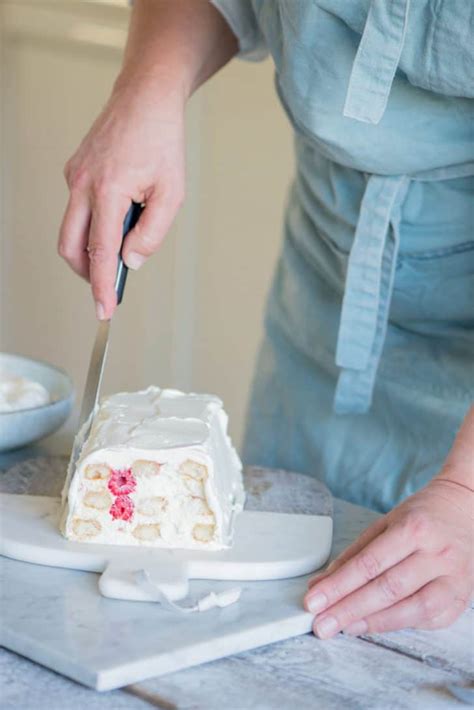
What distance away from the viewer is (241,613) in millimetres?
958

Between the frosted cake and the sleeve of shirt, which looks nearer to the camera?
the frosted cake

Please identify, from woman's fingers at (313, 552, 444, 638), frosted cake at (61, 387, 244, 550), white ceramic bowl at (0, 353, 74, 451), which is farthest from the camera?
white ceramic bowl at (0, 353, 74, 451)

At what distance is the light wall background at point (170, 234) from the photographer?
103 inches

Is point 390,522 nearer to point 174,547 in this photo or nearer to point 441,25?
point 174,547

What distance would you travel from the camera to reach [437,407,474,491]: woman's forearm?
3.32 feet

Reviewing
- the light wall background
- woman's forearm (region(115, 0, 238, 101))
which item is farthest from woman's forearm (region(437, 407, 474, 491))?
the light wall background

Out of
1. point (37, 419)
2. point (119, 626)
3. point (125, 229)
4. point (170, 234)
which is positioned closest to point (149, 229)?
point (125, 229)

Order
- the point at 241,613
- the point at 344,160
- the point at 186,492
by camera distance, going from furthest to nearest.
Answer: the point at 344,160, the point at 186,492, the point at 241,613

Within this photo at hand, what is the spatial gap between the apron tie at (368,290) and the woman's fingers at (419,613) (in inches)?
16.6

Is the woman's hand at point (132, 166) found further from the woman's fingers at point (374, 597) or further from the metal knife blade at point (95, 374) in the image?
the woman's fingers at point (374, 597)

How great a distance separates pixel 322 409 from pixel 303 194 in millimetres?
255

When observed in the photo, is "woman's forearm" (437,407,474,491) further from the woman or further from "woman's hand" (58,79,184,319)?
"woman's hand" (58,79,184,319)

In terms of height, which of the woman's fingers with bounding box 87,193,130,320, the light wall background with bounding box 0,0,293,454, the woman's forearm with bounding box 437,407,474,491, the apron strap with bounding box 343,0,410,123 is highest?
the apron strap with bounding box 343,0,410,123

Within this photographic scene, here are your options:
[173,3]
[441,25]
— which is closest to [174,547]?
[441,25]
